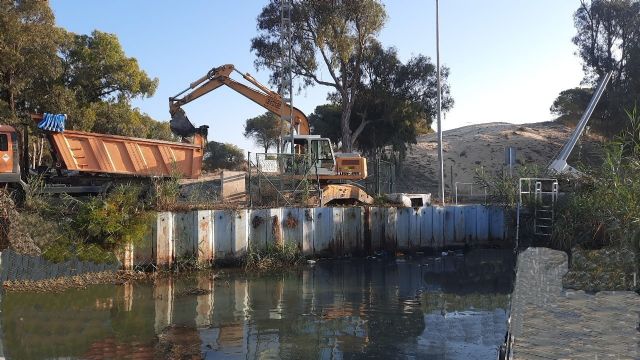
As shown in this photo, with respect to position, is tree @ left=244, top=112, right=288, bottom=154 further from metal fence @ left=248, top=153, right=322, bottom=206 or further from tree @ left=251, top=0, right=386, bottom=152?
metal fence @ left=248, top=153, right=322, bottom=206

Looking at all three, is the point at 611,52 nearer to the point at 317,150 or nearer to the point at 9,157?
the point at 317,150

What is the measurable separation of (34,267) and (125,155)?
168 inches

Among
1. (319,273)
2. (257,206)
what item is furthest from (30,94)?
(319,273)

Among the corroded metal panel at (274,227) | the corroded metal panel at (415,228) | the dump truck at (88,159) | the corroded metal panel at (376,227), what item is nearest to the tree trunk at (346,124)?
the corroded metal panel at (415,228)

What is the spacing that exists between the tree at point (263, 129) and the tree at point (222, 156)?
5082 millimetres

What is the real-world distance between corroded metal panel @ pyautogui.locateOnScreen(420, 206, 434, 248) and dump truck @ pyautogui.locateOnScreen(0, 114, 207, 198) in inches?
315

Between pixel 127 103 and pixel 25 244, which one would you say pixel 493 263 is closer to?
pixel 25 244

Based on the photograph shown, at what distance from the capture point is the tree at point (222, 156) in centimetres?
5456

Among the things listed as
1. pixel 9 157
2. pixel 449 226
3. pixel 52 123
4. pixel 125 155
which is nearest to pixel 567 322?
pixel 449 226

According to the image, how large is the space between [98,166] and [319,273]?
265 inches

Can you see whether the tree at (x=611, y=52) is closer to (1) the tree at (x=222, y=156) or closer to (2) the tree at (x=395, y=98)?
(2) the tree at (x=395, y=98)

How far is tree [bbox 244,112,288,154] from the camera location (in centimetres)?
6256

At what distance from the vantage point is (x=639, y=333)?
8.02 metres

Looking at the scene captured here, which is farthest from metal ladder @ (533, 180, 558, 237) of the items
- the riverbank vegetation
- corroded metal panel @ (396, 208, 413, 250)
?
corroded metal panel @ (396, 208, 413, 250)
